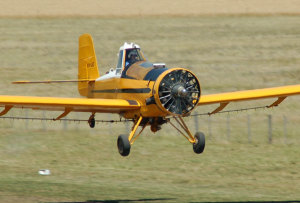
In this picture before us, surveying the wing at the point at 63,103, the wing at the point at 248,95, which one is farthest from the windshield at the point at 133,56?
Answer: the wing at the point at 248,95

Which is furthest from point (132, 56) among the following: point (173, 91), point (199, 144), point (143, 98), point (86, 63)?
point (86, 63)

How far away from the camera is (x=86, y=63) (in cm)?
2580

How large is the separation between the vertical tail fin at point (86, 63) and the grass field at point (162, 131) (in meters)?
4.35

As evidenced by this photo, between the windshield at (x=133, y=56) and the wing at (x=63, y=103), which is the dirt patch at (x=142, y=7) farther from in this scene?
the wing at (x=63, y=103)

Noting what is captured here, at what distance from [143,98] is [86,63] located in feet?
20.6

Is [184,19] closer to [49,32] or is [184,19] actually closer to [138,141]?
[49,32]

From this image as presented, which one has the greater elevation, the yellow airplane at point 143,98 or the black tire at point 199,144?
the yellow airplane at point 143,98

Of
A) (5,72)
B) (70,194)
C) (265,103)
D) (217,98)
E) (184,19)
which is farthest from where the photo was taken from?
(184,19)

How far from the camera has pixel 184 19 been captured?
65.4 meters

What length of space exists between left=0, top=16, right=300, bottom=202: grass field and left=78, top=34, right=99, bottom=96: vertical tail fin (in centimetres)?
435

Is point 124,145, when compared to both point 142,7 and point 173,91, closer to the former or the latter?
point 173,91

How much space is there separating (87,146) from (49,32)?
27674 mm

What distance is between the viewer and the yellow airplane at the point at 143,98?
63.8 ft

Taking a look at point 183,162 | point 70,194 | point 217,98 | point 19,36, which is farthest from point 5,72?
point 217,98
